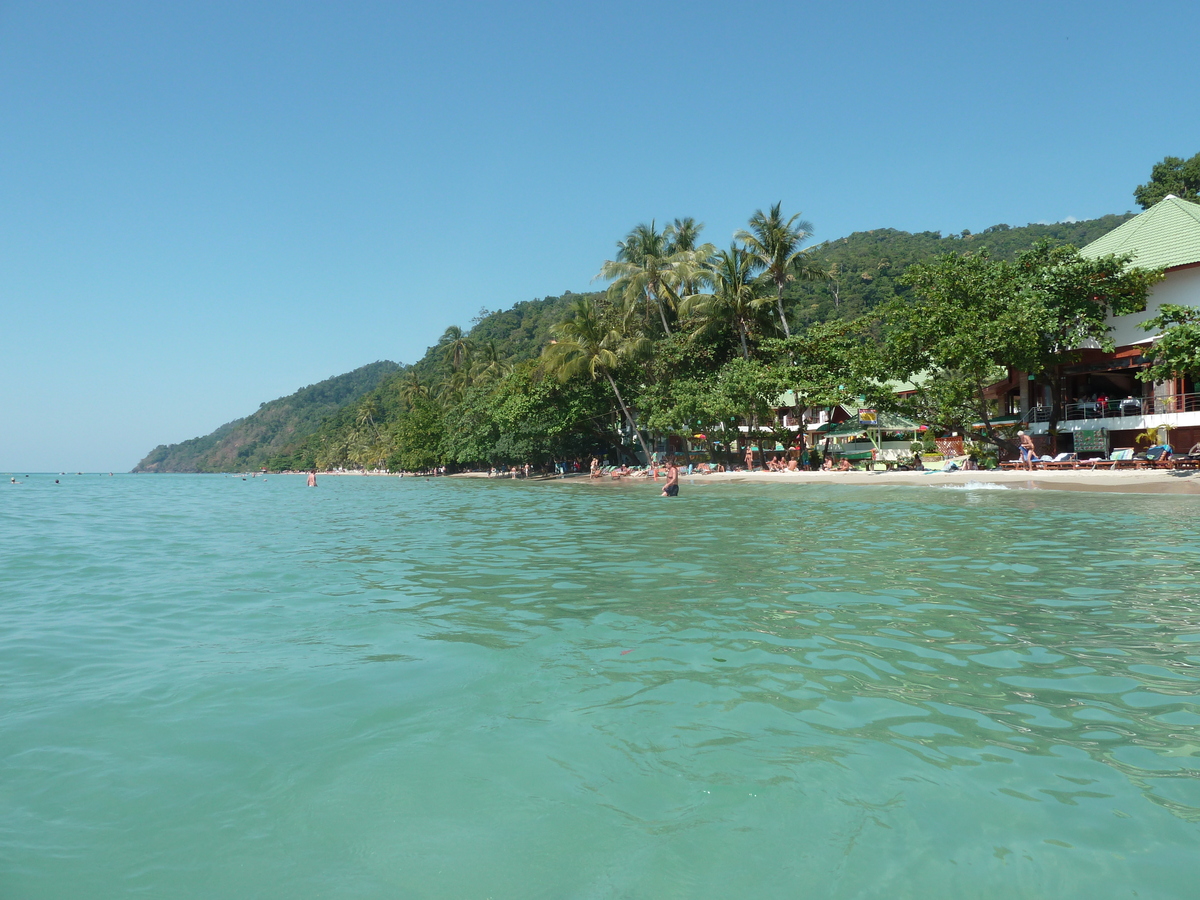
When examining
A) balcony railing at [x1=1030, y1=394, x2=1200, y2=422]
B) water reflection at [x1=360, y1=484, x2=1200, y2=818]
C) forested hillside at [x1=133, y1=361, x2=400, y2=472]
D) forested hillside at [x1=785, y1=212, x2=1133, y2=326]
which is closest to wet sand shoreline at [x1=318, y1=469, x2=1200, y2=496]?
balcony railing at [x1=1030, y1=394, x2=1200, y2=422]

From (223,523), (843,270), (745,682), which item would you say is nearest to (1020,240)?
(843,270)

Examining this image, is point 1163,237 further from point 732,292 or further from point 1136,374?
point 732,292

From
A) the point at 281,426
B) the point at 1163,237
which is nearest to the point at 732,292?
the point at 1163,237

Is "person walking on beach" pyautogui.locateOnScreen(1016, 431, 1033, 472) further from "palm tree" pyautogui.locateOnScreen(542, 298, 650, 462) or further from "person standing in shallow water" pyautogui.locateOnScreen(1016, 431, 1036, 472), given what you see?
"palm tree" pyautogui.locateOnScreen(542, 298, 650, 462)

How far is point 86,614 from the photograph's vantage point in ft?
24.7

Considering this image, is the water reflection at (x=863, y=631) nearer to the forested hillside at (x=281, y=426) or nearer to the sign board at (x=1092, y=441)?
the sign board at (x=1092, y=441)

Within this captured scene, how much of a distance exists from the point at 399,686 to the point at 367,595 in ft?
11.4

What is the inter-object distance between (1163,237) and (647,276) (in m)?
23.0

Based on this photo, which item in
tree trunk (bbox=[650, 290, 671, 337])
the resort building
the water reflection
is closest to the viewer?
the water reflection

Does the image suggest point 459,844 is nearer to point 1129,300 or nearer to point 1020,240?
point 1129,300

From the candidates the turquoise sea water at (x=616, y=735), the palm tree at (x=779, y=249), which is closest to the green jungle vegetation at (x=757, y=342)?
the palm tree at (x=779, y=249)

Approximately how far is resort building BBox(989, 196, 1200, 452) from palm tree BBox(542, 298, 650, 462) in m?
19.7

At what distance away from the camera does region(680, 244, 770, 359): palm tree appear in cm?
3631

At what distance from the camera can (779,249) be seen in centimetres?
3600
